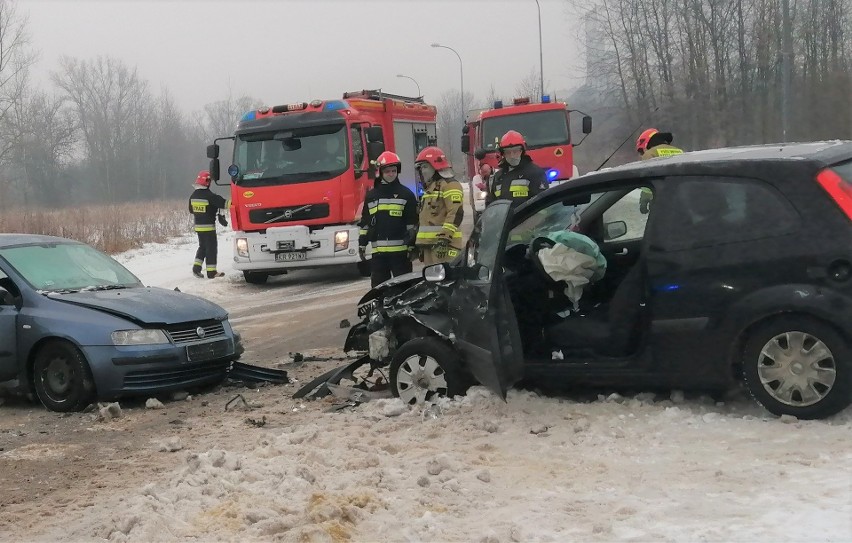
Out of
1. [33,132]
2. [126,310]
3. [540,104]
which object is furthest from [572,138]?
[33,132]

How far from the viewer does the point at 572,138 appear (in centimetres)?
1845

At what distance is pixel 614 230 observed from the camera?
638cm

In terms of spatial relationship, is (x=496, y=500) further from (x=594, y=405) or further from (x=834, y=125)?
(x=834, y=125)

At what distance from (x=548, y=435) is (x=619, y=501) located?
1191 millimetres

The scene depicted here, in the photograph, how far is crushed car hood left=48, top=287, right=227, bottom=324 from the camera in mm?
6883

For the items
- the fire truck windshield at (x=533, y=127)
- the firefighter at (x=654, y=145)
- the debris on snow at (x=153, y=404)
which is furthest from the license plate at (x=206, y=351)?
the fire truck windshield at (x=533, y=127)

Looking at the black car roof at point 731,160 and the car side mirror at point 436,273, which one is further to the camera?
the car side mirror at point 436,273

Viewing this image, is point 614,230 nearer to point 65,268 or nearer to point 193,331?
point 193,331

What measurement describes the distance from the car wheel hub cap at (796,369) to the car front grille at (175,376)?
4.44m

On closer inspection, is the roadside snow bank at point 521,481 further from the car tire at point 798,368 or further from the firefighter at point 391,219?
the firefighter at point 391,219

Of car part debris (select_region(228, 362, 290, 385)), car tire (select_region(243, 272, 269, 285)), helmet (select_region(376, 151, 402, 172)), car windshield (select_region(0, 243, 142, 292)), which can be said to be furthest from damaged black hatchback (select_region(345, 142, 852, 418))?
car tire (select_region(243, 272, 269, 285))

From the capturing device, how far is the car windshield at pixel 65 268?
24.0ft

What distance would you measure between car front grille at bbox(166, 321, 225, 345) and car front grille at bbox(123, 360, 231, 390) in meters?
0.23

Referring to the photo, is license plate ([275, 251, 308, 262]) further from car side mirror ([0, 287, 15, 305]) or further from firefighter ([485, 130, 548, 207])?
car side mirror ([0, 287, 15, 305])
